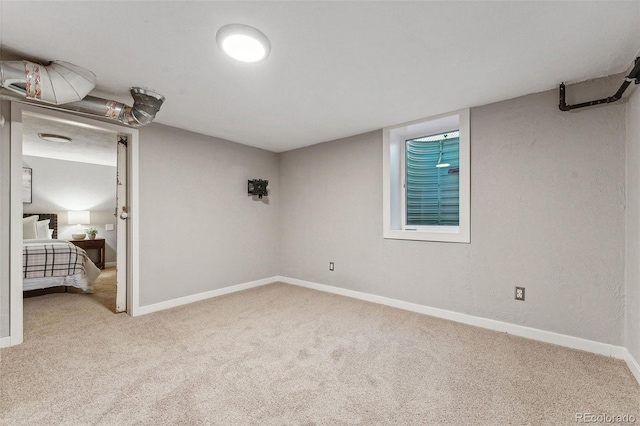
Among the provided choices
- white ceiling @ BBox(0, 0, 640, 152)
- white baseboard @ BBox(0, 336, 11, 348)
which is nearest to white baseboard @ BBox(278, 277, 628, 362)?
white ceiling @ BBox(0, 0, 640, 152)

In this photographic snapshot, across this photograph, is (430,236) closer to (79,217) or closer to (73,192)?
(79,217)

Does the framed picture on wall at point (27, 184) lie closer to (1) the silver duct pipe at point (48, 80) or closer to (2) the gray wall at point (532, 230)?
(1) the silver duct pipe at point (48, 80)

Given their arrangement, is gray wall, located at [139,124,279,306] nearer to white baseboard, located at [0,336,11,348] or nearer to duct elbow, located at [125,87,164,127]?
duct elbow, located at [125,87,164,127]

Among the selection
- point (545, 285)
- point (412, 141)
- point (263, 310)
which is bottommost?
point (263, 310)

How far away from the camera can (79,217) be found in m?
5.66

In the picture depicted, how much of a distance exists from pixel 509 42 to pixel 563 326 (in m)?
2.19

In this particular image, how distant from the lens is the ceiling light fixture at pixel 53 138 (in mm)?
3878

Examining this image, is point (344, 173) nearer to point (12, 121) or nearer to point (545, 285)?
point (545, 285)

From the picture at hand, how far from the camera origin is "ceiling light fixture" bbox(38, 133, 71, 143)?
12.7 feet

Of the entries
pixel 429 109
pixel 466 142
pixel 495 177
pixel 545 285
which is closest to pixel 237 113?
pixel 429 109

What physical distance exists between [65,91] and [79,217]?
5.01 metres

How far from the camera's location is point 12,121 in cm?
216

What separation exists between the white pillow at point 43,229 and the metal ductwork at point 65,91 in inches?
166

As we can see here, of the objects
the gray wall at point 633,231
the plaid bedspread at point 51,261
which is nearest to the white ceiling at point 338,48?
the gray wall at point 633,231
